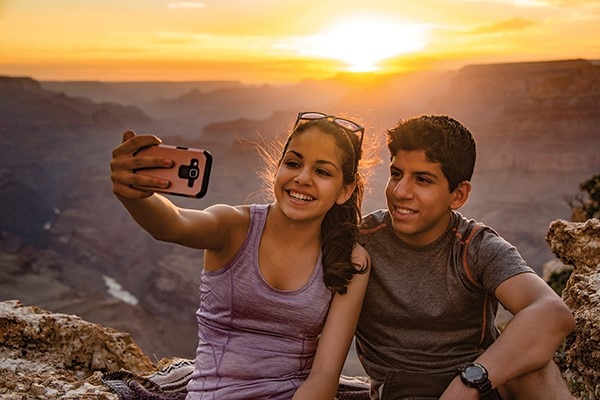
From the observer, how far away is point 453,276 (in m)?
2.89

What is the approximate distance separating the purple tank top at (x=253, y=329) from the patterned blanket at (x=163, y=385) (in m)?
0.32

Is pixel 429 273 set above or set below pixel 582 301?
above

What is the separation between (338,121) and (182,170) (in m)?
1.01

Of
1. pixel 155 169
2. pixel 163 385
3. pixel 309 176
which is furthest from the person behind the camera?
pixel 163 385

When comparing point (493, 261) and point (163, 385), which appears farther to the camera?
point (163, 385)

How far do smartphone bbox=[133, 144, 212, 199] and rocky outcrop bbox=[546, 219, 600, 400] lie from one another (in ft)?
6.51

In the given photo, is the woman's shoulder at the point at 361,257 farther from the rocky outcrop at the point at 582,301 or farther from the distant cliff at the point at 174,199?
the distant cliff at the point at 174,199

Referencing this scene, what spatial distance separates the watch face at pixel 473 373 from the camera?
258 centimetres

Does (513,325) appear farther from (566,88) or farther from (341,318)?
(566,88)

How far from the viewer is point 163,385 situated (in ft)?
10.5

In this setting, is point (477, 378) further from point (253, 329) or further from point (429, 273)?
point (253, 329)

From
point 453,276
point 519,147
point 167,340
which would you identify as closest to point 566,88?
point 519,147

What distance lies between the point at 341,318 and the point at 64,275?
65710 mm

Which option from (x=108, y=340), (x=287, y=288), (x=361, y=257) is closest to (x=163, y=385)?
(x=108, y=340)
